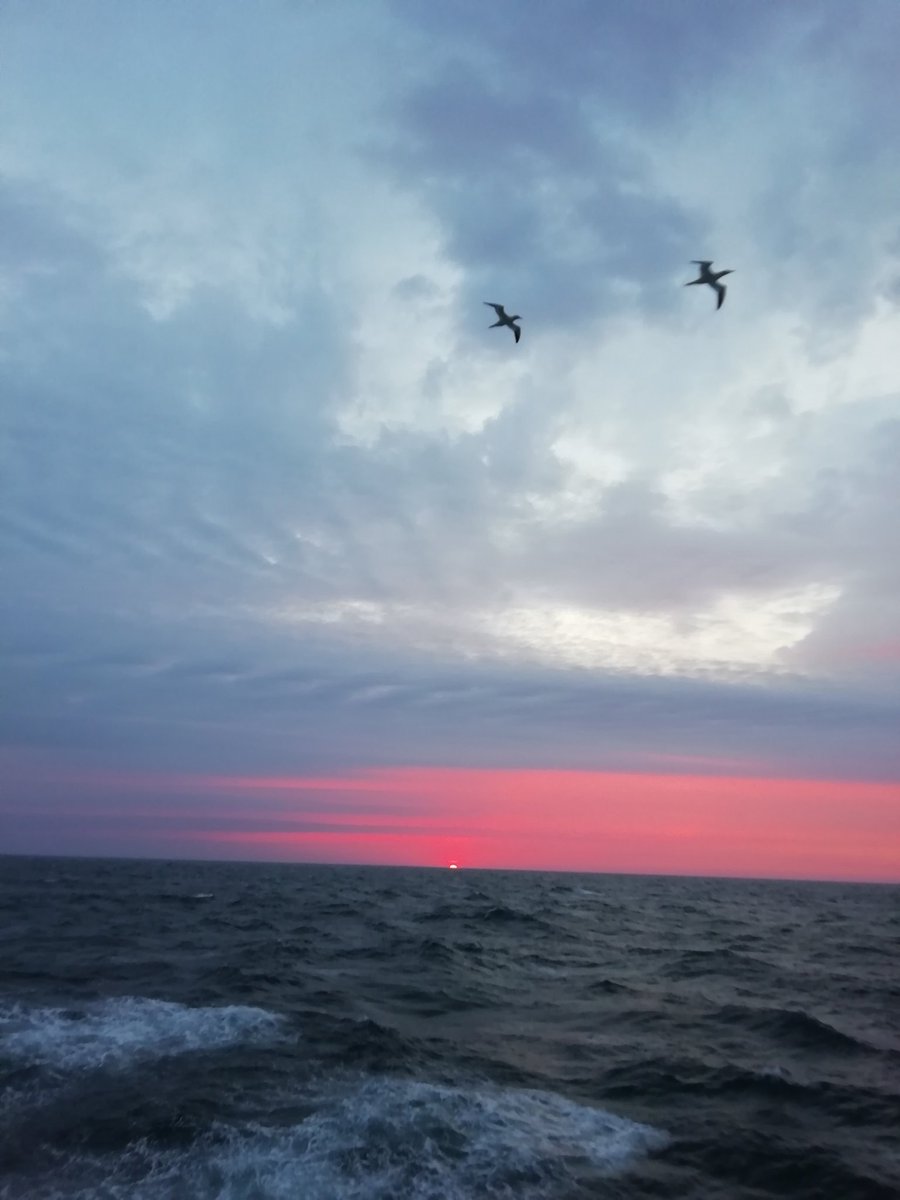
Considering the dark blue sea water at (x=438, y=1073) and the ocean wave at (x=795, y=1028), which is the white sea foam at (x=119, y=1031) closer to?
the dark blue sea water at (x=438, y=1073)

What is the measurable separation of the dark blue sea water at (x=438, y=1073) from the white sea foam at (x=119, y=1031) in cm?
8

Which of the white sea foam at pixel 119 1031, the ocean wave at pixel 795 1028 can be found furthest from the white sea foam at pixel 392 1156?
the ocean wave at pixel 795 1028

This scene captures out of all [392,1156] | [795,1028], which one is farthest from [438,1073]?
[795,1028]

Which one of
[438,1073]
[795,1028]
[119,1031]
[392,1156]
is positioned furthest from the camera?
[795,1028]

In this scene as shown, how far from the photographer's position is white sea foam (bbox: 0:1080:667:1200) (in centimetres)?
1102

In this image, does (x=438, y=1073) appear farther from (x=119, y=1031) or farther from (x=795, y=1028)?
(x=795, y=1028)

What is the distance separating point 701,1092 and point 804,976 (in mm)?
15225

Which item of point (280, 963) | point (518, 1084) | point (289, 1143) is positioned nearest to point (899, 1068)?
point (518, 1084)

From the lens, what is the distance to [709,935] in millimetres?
41312

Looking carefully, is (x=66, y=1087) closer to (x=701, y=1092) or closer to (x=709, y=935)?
(x=701, y=1092)

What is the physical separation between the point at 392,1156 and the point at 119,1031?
917 centimetres

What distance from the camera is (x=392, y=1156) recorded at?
12047mm

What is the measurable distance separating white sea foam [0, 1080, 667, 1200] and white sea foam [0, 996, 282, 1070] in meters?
4.53

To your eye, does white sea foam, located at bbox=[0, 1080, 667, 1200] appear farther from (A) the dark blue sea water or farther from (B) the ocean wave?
(B) the ocean wave
